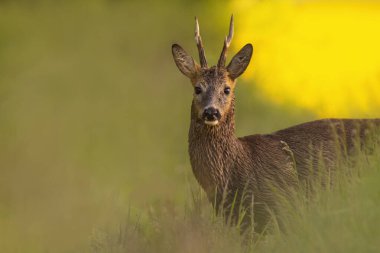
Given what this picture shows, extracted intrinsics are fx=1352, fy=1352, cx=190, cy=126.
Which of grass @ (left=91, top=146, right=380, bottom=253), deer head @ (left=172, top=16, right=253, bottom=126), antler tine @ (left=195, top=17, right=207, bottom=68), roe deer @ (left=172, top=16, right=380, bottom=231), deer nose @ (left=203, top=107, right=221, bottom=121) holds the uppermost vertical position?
antler tine @ (left=195, top=17, right=207, bottom=68)

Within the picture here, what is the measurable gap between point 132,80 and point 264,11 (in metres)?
3.13

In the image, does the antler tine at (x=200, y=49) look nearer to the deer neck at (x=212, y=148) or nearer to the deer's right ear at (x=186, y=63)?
the deer's right ear at (x=186, y=63)

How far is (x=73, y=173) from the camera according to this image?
1588 cm

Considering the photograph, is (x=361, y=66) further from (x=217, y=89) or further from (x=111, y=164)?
(x=217, y=89)

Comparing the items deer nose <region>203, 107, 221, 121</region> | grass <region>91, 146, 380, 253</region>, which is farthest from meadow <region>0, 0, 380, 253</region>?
deer nose <region>203, 107, 221, 121</region>

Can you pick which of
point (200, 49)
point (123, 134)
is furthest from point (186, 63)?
point (123, 134)

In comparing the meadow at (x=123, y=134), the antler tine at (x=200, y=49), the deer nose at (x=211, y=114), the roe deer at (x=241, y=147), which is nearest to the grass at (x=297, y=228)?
the meadow at (x=123, y=134)

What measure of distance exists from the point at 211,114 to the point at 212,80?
1.44ft

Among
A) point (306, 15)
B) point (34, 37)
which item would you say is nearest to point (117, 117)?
point (34, 37)

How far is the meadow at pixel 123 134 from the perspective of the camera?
7773 mm

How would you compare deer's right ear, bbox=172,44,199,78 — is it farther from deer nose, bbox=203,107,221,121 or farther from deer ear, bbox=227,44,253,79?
deer nose, bbox=203,107,221,121

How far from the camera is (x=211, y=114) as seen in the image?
9586 mm

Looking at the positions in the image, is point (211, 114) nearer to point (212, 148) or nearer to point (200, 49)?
point (212, 148)

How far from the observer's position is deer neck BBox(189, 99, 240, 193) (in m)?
9.74
